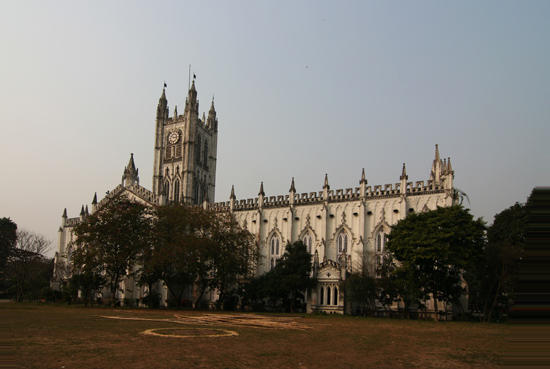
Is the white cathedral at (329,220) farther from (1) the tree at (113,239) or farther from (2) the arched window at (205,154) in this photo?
(2) the arched window at (205,154)

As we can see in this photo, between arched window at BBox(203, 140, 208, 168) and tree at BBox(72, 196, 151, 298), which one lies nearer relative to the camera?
tree at BBox(72, 196, 151, 298)

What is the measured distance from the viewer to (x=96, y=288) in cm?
5994

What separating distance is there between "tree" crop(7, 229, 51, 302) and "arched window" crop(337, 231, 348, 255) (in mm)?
42902

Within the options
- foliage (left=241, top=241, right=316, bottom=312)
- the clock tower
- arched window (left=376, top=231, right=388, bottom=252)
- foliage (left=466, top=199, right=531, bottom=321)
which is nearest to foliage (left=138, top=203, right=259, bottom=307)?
foliage (left=241, top=241, right=316, bottom=312)

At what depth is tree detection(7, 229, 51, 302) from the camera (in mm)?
66625

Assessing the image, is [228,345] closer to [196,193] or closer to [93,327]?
[93,327]

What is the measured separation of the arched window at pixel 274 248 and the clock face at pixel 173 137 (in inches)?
1675

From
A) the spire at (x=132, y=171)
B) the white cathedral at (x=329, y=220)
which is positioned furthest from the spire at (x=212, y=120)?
the white cathedral at (x=329, y=220)

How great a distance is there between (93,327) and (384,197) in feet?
127

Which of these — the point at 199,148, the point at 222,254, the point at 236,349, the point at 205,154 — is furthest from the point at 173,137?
the point at 236,349

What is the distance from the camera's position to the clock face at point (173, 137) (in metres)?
97.6

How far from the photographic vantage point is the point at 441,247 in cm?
4044

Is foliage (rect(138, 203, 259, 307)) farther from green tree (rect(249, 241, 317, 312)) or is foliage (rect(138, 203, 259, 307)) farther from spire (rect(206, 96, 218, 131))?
spire (rect(206, 96, 218, 131))

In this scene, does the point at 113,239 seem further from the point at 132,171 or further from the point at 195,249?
the point at 132,171
